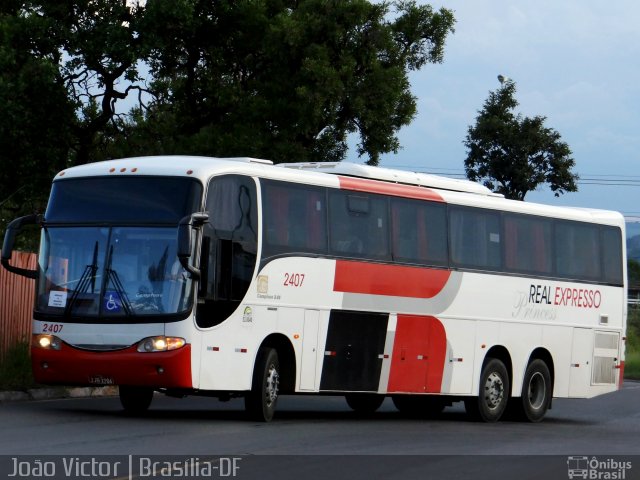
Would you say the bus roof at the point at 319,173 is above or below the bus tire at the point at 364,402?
above

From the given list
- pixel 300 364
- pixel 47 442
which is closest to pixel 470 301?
pixel 300 364

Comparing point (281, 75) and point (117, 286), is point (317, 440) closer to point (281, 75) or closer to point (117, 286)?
point (117, 286)

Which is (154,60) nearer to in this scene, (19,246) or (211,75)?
(211,75)

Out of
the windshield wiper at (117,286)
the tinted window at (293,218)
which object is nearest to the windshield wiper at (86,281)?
the windshield wiper at (117,286)

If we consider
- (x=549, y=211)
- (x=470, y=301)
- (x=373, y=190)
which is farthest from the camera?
(x=549, y=211)

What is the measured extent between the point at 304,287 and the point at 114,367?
2797 millimetres

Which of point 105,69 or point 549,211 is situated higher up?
point 105,69

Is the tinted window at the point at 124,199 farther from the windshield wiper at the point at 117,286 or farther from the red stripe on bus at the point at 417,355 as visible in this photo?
the red stripe on bus at the point at 417,355

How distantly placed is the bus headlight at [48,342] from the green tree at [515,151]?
1375 inches

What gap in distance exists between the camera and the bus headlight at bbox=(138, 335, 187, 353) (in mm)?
15812

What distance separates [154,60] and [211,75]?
53.4 inches

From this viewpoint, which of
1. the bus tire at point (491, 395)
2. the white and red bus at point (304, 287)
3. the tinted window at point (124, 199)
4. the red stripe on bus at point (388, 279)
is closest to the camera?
the white and red bus at point (304, 287)

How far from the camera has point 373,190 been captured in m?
18.9

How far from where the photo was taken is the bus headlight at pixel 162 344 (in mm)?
15812
